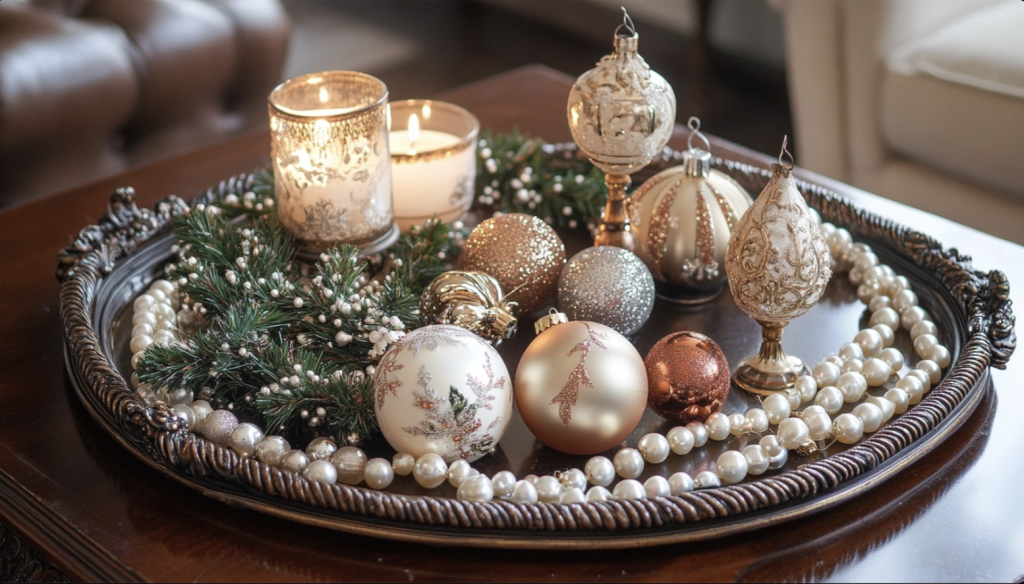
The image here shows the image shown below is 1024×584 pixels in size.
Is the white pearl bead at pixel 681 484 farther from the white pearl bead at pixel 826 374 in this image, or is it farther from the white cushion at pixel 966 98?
the white cushion at pixel 966 98

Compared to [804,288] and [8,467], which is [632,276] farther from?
[8,467]

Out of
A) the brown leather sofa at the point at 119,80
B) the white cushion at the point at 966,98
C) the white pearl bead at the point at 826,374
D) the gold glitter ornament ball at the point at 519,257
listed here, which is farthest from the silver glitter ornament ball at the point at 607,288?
the brown leather sofa at the point at 119,80

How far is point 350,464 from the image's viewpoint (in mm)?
588

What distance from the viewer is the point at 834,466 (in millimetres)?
558

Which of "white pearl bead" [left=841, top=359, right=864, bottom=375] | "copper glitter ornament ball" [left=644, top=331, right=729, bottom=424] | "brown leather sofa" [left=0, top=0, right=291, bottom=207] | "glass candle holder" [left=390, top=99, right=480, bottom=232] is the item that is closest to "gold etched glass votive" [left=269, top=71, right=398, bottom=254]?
"glass candle holder" [left=390, top=99, right=480, bottom=232]

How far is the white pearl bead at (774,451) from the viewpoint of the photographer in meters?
0.59

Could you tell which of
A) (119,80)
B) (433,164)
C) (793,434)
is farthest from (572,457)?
(119,80)

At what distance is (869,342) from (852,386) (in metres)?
0.07

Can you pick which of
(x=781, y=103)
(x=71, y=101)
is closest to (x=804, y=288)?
(x=71, y=101)

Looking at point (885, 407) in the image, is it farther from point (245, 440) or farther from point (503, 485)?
Answer: point (245, 440)

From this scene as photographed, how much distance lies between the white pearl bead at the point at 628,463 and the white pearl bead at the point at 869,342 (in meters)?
0.23

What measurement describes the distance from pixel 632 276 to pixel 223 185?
430 millimetres

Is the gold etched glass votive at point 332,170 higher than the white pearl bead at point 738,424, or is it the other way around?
the gold etched glass votive at point 332,170

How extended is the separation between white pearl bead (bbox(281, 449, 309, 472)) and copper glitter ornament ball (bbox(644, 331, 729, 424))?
0.75 ft
